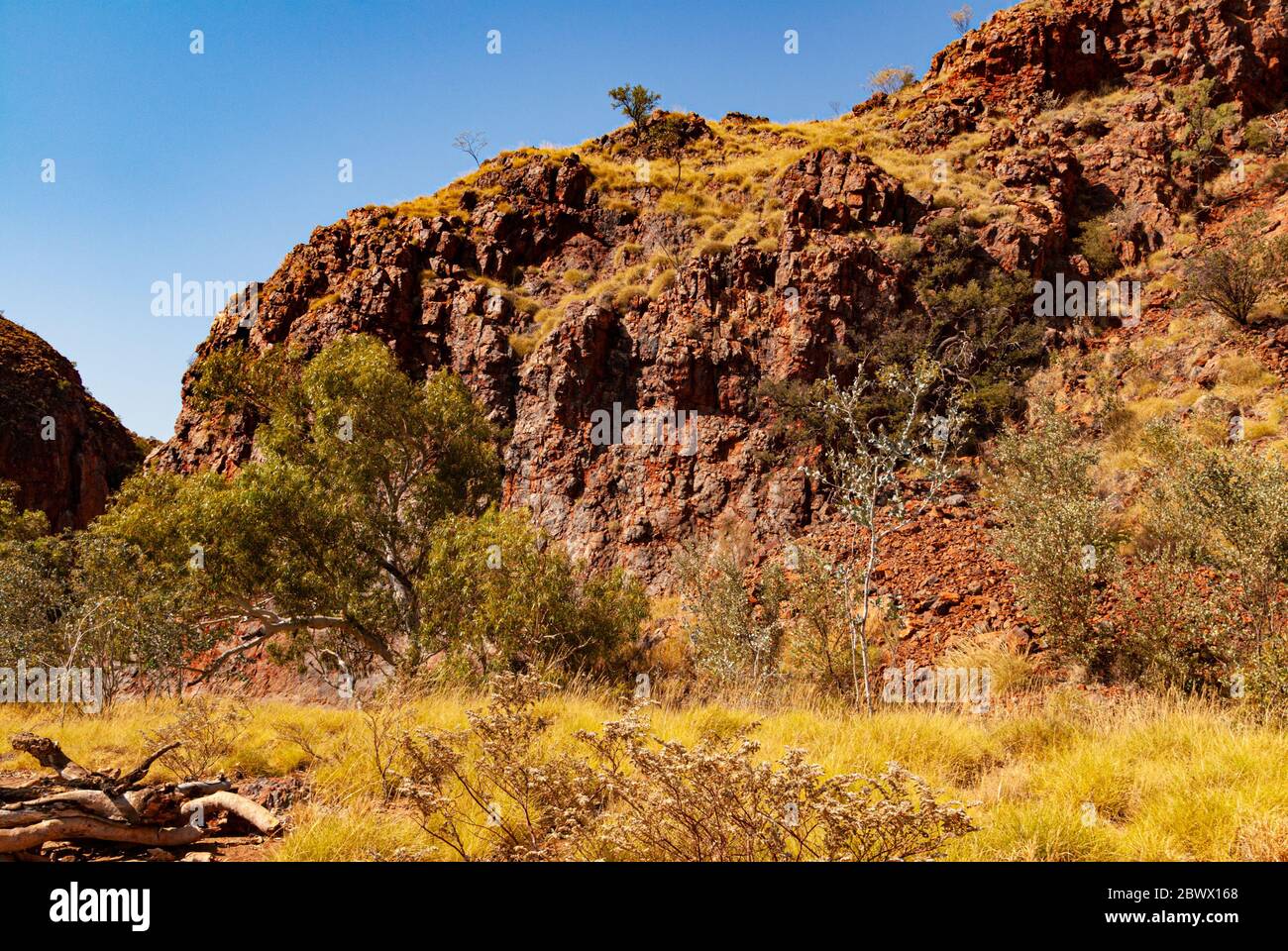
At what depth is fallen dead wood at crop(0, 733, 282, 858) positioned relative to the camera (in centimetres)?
373

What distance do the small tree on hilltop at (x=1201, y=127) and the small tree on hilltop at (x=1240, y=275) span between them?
6531 millimetres

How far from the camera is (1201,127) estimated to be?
24.2 m

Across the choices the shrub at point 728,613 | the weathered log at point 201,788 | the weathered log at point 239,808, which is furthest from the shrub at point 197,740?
the shrub at point 728,613

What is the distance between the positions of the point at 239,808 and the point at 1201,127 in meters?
35.3

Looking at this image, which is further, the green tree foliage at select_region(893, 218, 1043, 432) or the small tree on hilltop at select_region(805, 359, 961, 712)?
the green tree foliage at select_region(893, 218, 1043, 432)

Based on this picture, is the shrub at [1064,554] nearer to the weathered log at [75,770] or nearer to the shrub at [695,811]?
the shrub at [695,811]

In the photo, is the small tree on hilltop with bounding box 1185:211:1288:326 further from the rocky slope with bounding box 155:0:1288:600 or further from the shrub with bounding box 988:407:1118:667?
the shrub with bounding box 988:407:1118:667

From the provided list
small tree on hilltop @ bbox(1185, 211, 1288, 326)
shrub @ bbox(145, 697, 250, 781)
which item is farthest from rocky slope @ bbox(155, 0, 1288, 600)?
shrub @ bbox(145, 697, 250, 781)

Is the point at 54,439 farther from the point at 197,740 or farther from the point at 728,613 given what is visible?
the point at 728,613

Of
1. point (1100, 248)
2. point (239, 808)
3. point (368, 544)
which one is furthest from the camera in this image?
point (1100, 248)

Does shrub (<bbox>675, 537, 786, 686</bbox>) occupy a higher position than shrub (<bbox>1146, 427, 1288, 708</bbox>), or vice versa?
shrub (<bbox>1146, 427, 1288, 708</bbox>)

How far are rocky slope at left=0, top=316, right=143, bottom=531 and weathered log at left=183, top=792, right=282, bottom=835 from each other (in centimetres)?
3619

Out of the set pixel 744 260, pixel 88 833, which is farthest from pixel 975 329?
pixel 88 833

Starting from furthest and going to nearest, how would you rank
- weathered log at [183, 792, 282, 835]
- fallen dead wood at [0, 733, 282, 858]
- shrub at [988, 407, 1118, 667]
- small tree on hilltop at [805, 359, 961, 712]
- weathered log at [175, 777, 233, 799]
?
shrub at [988, 407, 1118, 667] → small tree on hilltop at [805, 359, 961, 712] → weathered log at [175, 777, 233, 799] → weathered log at [183, 792, 282, 835] → fallen dead wood at [0, 733, 282, 858]
